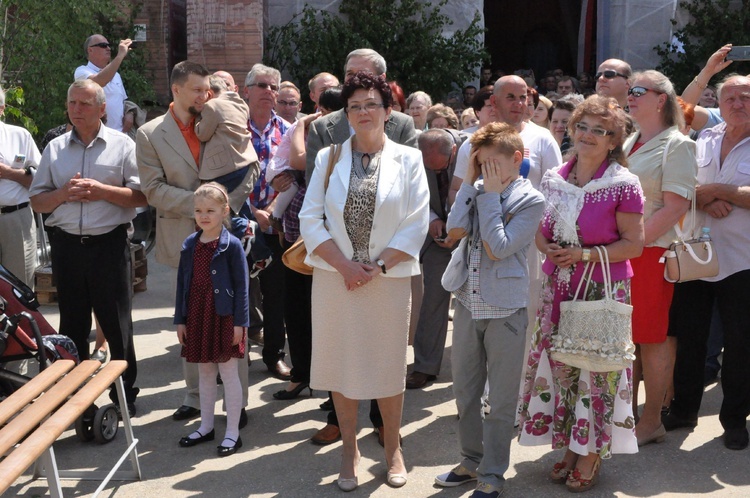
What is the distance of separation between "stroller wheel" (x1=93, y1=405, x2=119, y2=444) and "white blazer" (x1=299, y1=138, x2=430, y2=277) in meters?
1.62

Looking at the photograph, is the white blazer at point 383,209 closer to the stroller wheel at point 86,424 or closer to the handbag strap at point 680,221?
the handbag strap at point 680,221

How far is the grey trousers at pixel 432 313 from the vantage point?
6344mm

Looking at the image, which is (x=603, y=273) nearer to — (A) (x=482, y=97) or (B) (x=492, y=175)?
(B) (x=492, y=175)

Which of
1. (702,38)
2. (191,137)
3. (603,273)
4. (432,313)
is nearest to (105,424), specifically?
(191,137)

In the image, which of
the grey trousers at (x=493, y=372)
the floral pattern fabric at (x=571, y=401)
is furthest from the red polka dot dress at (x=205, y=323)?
the floral pattern fabric at (x=571, y=401)

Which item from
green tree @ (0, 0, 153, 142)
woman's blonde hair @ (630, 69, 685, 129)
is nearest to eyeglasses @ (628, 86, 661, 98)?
woman's blonde hair @ (630, 69, 685, 129)

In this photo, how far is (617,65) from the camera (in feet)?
21.8

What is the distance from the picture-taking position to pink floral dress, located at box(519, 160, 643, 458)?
4531 mm

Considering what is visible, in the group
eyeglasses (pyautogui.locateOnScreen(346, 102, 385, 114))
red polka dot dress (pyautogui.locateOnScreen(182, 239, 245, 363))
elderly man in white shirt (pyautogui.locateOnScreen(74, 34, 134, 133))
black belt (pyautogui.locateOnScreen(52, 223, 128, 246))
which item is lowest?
red polka dot dress (pyautogui.locateOnScreen(182, 239, 245, 363))

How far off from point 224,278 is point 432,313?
5.73 feet

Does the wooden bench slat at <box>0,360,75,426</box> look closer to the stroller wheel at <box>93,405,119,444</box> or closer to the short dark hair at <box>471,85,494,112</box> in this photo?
the stroller wheel at <box>93,405,119,444</box>

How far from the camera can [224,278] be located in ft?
17.1

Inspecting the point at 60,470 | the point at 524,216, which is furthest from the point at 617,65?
the point at 60,470

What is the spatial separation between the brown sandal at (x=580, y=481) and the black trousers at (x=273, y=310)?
2640 mm
